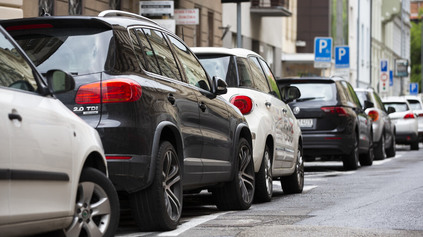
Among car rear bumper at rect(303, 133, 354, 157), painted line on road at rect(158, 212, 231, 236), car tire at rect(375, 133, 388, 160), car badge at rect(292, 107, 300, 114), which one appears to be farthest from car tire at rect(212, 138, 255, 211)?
car tire at rect(375, 133, 388, 160)

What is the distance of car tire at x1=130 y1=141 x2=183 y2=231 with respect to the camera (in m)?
8.27

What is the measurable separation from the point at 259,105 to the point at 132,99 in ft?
13.6

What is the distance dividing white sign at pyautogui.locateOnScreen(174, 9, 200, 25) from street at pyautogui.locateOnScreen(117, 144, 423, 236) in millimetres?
7281

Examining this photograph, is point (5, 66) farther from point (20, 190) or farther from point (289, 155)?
point (289, 155)

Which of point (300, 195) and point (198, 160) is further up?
point (198, 160)

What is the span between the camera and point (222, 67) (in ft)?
40.0

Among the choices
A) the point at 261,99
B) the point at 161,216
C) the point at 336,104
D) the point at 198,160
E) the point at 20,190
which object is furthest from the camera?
the point at 336,104

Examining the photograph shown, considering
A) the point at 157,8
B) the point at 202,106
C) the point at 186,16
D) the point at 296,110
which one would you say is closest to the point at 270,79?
the point at 202,106

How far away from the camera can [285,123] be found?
519 inches

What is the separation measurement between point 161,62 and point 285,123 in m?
4.28

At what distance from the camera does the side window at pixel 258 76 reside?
41.1ft

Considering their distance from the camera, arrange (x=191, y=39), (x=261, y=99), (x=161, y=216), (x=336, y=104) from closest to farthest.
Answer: (x=161, y=216), (x=261, y=99), (x=336, y=104), (x=191, y=39)

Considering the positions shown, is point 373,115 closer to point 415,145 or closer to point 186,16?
point 186,16

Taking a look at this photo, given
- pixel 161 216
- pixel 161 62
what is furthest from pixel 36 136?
pixel 161 62
